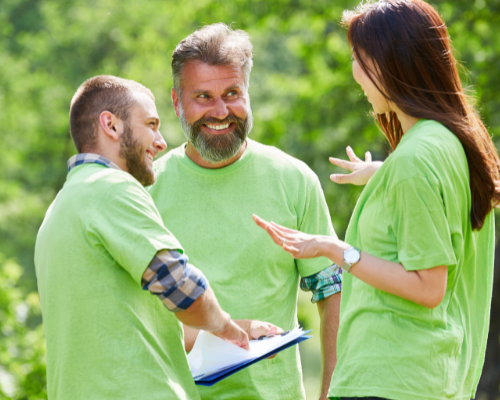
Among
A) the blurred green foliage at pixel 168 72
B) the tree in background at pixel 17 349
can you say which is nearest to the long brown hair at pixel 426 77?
the tree in background at pixel 17 349

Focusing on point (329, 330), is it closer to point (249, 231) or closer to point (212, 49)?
point (249, 231)

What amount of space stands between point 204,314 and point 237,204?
3.35 ft

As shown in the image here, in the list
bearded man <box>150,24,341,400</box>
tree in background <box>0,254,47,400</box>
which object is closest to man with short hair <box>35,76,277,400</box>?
bearded man <box>150,24,341,400</box>

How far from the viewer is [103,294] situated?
2018mm

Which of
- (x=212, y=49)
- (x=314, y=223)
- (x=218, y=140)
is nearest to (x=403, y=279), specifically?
(x=314, y=223)

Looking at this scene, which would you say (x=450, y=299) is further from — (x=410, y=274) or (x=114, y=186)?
(x=114, y=186)

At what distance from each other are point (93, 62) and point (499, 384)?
1204 centimetres

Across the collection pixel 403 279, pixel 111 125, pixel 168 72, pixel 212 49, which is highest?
pixel 168 72

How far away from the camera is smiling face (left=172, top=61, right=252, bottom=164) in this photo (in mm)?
3090

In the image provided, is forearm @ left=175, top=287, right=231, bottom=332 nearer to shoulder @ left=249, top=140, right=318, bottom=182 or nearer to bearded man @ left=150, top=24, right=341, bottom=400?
bearded man @ left=150, top=24, right=341, bottom=400

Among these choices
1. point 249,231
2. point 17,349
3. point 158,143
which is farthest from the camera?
point 17,349

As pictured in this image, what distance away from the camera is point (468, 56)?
379 inches

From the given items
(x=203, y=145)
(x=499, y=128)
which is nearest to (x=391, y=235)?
(x=203, y=145)

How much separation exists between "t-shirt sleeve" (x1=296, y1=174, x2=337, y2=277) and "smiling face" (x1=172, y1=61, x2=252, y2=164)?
44cm
